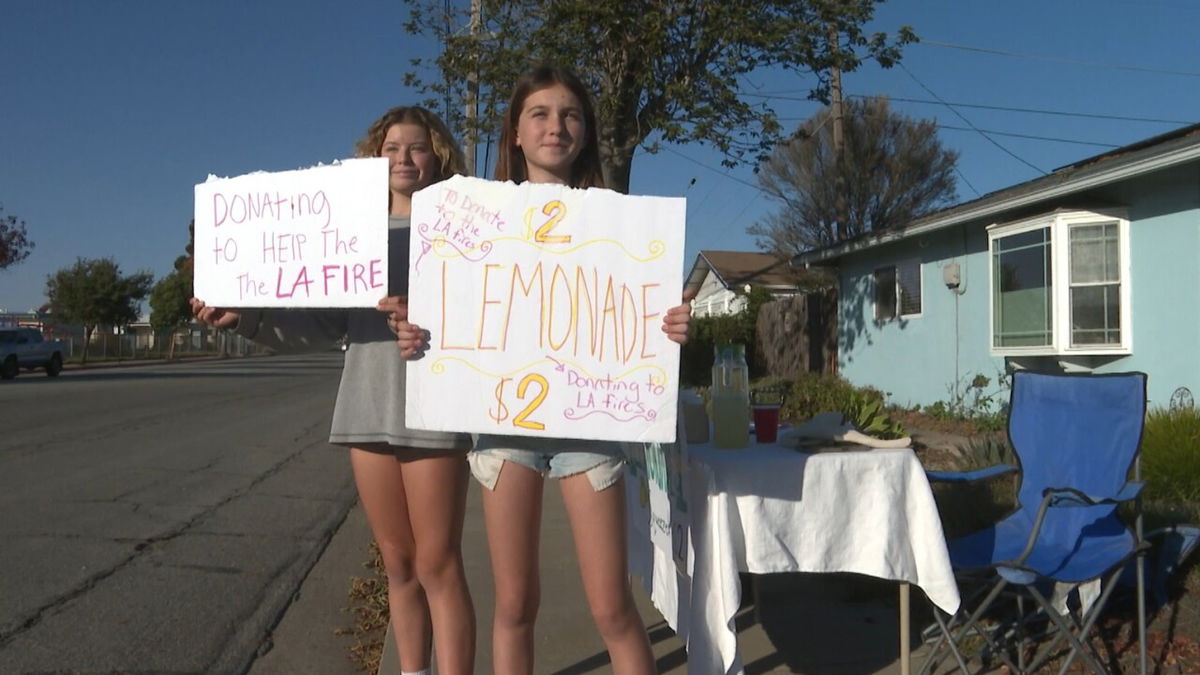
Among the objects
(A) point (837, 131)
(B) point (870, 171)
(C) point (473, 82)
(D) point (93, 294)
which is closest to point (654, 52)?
(C) point (473, 82)

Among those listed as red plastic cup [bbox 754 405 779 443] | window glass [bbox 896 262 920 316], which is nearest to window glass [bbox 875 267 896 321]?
window glass [bbox 896 262 920 316]

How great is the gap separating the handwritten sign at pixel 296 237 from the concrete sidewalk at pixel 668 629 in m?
1.70

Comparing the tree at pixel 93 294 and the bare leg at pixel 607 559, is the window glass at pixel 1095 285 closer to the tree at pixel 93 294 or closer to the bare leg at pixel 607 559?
the bare leg at pixel 607 559

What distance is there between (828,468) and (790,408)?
7294 mm

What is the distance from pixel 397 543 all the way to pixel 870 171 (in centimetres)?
2744

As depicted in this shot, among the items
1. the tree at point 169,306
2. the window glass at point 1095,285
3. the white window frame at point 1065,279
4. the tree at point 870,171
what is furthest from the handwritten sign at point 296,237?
the tree at point 169,306

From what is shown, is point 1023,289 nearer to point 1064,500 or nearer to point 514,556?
point 1064,500

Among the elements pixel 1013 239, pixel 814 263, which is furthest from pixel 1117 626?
pixel 814 263

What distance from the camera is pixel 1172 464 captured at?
6.09 metres

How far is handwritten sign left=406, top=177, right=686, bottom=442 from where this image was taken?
251 centimetres

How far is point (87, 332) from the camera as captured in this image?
4472 centimetres

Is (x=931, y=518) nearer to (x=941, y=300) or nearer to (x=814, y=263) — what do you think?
(x=941, y=300)

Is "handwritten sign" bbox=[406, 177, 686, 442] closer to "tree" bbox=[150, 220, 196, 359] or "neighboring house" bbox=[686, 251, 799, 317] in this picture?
"neighboring house" bbox=[686, 251, 799, 317]

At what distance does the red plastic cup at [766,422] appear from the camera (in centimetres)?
353
